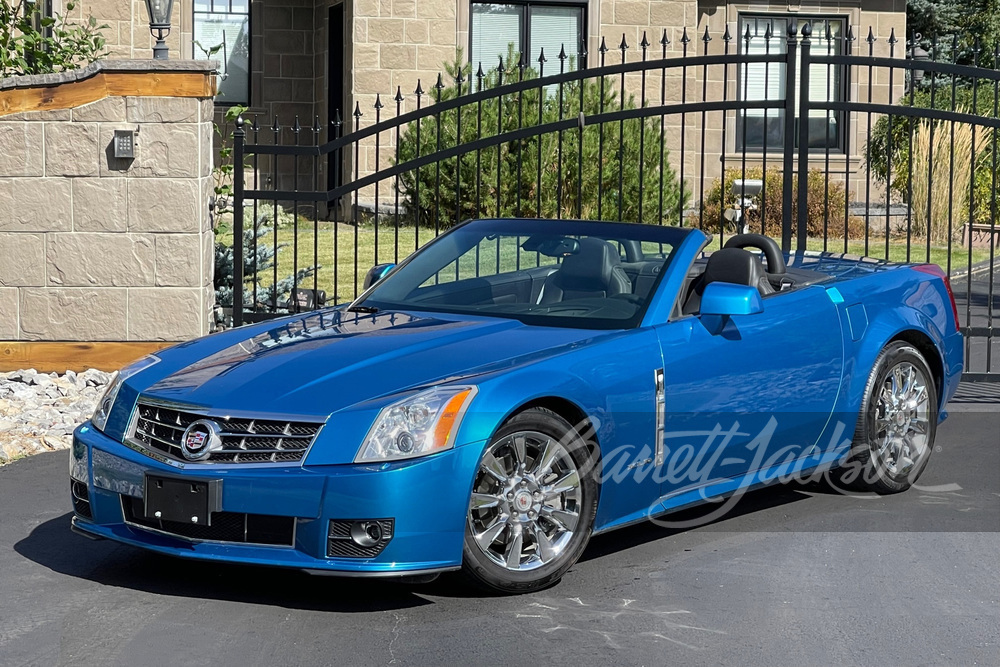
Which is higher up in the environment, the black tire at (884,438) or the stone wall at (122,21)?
the stone wall at (122,21)

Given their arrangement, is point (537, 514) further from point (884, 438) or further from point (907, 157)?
point (907, 157)

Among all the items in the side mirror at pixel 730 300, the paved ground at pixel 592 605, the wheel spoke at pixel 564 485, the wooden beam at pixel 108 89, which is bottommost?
the paved ground at pixel 592 605

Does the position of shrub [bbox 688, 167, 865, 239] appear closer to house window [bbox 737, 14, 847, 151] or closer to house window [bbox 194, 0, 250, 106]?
house window [bbox 737, 14, 847, 151]

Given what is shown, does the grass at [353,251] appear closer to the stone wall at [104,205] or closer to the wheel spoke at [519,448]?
the stone wall at [104,205]

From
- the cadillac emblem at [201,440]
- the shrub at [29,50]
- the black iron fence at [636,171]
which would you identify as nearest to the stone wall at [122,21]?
the black iron fence at [636,171]

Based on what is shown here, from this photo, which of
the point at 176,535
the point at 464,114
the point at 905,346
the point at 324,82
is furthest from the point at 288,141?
the point at 176,535

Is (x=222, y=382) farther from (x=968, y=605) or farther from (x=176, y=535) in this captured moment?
(x=968, y=605)

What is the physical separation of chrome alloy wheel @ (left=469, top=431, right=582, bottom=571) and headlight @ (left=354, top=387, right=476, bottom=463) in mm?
217

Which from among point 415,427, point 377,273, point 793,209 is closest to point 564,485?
point 415,427

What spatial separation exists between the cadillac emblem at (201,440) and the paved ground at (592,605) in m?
0.59

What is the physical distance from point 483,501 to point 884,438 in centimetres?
274

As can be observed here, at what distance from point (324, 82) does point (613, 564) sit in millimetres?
14930

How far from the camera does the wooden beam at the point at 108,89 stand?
403 inches

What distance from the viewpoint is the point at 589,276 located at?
6.48 metres
